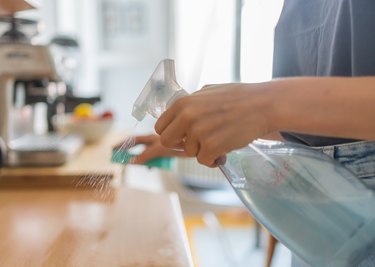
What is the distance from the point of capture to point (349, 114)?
0.36 meters

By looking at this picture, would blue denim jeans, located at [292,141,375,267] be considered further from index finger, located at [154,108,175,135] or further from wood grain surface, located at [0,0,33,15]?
wood grain surface, located at [0,0,33,15]

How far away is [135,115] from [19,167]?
70cm

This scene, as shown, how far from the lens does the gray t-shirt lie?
1.59 feet

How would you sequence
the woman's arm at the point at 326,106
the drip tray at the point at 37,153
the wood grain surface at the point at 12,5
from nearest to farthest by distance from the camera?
the woman's arm at the point at 326,106 < the wood grain surface at the point at 12,5 < the drip tray at the point at 37,153

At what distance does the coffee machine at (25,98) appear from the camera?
0.98 meters

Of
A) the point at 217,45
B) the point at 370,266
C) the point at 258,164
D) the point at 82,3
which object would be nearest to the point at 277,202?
the point at 258,164

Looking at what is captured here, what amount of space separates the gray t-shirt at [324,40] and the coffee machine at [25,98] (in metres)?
0.55

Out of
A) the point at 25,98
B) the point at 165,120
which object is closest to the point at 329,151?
the point at 165,120

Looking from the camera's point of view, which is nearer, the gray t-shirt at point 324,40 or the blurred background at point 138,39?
the gray t-shirt at point 324,40

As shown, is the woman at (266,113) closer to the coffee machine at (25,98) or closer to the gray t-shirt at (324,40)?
the gray t-shirt at (324,40)

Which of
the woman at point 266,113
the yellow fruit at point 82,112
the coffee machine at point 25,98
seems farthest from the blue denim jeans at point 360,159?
the yellow fruit at point 82,112

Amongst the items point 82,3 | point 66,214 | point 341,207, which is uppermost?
Answer: point 82,3

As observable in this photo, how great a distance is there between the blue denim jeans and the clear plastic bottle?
16 mm

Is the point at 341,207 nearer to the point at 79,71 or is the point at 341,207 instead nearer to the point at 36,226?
the point at 36,226
